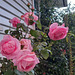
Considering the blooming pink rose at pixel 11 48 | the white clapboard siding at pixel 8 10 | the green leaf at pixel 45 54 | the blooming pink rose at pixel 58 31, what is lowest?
the green leaf at pixel 45 54

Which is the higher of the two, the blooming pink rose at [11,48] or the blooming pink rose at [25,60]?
the blooming pink rose at [11,48]

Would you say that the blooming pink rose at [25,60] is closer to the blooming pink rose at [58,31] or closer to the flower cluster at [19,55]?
the flower cluster at [19,55]

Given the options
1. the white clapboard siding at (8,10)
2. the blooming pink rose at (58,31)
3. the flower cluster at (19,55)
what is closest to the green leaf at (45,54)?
the blooming pink rose at (58,31)

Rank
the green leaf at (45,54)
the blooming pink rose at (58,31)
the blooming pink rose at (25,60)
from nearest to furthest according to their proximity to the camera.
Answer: the blooming pink rose at (25,60) < the blooming pink rose at (58,31) < the green leaf at (45,54)

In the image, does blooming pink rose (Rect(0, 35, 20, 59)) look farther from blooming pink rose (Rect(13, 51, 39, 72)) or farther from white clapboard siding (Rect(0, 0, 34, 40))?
white clapboard siding (Rect(0, 0, 34, 40))

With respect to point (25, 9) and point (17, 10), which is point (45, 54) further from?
point (25, 9)

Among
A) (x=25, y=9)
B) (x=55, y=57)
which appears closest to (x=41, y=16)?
(x=25, y=9)

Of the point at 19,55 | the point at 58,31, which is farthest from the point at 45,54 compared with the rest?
the point at 19,55

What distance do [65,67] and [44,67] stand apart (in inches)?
22.1

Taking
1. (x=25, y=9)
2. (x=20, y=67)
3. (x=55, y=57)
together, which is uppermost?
(x=25, y=9)

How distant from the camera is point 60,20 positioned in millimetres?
3682

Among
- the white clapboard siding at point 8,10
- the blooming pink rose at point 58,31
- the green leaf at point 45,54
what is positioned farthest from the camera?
the white clapboard siding at point 8,10

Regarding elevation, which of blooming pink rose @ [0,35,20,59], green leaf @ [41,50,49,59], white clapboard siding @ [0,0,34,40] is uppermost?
white clapboard siding @ [0,0,34,40]

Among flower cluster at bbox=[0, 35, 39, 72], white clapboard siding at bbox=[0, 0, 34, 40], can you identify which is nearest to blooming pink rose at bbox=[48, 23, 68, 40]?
flower cluster at bbox=[0, 35, 39, 72]
